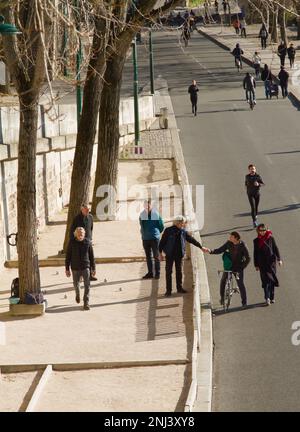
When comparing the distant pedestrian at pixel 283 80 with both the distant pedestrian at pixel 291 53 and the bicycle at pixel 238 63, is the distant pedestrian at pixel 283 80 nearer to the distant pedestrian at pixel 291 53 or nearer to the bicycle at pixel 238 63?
the distant pedestrian at pixel 291 53

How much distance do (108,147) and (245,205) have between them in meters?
3.65

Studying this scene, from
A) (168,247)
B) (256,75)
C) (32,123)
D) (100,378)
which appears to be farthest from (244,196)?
(256,75)

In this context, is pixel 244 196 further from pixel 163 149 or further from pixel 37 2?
pixel 37 2

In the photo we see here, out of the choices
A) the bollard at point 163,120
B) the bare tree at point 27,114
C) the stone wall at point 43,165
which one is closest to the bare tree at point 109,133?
the stone wall at point 43,165

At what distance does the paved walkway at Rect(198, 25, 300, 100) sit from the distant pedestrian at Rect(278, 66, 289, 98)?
0.42m

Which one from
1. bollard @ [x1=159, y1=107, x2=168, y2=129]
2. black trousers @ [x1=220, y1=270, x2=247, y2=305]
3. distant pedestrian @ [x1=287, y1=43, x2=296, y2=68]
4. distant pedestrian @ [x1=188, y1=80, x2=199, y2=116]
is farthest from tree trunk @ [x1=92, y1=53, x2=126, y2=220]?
distant pedestrian @ [x1=287, y1=43, x2=296, y2=68]

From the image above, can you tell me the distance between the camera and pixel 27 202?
19.2 m

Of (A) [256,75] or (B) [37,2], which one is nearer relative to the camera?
(B) [37,2]

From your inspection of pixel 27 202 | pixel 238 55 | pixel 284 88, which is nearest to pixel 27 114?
pixel 27 202

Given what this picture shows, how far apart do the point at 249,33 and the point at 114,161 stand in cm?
5437

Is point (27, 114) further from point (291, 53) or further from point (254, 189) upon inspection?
point (291, 53)

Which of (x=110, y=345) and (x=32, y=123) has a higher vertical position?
(x=32, y=123)

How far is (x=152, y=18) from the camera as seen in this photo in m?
23.4

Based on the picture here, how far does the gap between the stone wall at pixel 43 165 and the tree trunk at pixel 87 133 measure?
0.63 metres
